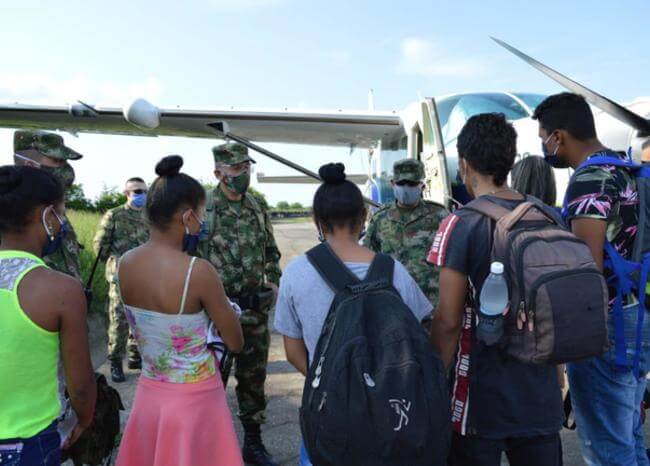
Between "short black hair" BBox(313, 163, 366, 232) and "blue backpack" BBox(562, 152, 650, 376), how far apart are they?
0.95 meters

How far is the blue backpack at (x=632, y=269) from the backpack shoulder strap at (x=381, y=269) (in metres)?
0.89

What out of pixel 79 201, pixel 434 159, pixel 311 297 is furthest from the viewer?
pixel 79 201

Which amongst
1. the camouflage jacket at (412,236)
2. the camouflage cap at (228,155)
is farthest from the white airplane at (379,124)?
the camouflage cap at (228,155)

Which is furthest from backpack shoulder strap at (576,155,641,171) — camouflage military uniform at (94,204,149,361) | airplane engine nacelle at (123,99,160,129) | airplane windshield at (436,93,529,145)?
airplane engine nacelle at (123,99,160,129)

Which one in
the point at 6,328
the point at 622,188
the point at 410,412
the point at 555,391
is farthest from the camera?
the point at 622,188

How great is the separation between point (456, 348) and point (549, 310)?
0.46 meters

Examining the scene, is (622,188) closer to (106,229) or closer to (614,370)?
(614,370)

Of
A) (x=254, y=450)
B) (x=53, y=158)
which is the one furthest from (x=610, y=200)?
(x=53, y=158)

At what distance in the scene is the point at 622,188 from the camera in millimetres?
2131

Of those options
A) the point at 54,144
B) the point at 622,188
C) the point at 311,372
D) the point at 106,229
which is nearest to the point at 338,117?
the point at 106,229

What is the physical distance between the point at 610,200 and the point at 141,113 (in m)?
6.16

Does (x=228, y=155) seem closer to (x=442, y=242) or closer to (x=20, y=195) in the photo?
(x=20, y=195)

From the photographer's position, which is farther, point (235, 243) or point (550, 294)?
point (235, 243)

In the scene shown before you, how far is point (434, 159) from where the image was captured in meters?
4.75
